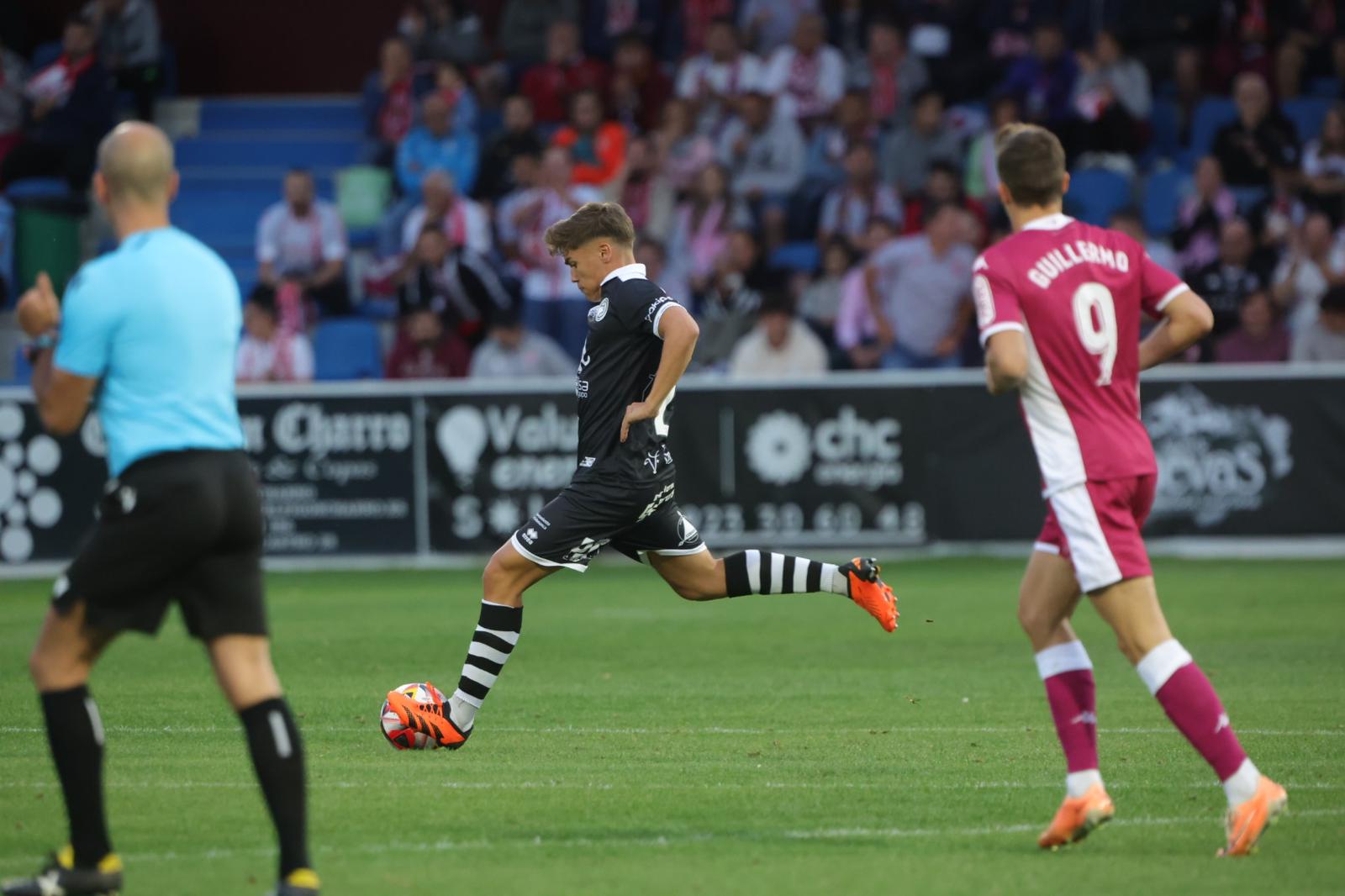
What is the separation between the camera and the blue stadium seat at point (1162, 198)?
20.3 metres

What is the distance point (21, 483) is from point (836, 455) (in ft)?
24.3

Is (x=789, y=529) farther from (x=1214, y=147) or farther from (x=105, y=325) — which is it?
(x=105, y=325)

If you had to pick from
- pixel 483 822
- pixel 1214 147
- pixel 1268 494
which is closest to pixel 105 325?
pixel 483 822

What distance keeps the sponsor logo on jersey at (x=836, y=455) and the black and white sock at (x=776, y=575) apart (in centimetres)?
816

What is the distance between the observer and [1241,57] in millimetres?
21312

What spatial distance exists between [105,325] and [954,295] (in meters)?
14.4

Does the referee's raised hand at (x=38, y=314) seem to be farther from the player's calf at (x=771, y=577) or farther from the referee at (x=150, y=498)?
the player's calf at (x=771, y=577)

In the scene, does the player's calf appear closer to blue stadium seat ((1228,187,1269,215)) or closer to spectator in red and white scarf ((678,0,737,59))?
blue stadium seat ((1228,187,1269,215))

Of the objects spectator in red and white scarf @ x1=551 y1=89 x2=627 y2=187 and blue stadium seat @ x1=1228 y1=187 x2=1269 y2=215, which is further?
spectator in red and white scarf @ x1=551 y1=89 x2=627 y2=187

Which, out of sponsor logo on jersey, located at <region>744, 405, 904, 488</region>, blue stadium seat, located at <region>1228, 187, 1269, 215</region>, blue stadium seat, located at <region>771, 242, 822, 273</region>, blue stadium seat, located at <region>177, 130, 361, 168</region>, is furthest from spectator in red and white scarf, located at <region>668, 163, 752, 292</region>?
blue stadium seat, located at <region>177, 130, 361, 168</region>

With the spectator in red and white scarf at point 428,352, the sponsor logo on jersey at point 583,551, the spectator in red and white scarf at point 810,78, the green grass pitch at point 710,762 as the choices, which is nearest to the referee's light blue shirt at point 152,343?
the green grass pitch at point 710,762

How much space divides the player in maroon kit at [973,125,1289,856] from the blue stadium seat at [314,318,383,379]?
1501cm

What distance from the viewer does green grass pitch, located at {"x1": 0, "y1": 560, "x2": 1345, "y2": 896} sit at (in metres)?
5.81

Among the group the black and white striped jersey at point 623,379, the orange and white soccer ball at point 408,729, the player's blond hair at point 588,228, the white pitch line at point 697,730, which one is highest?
the player's blond hair at point 588,228
